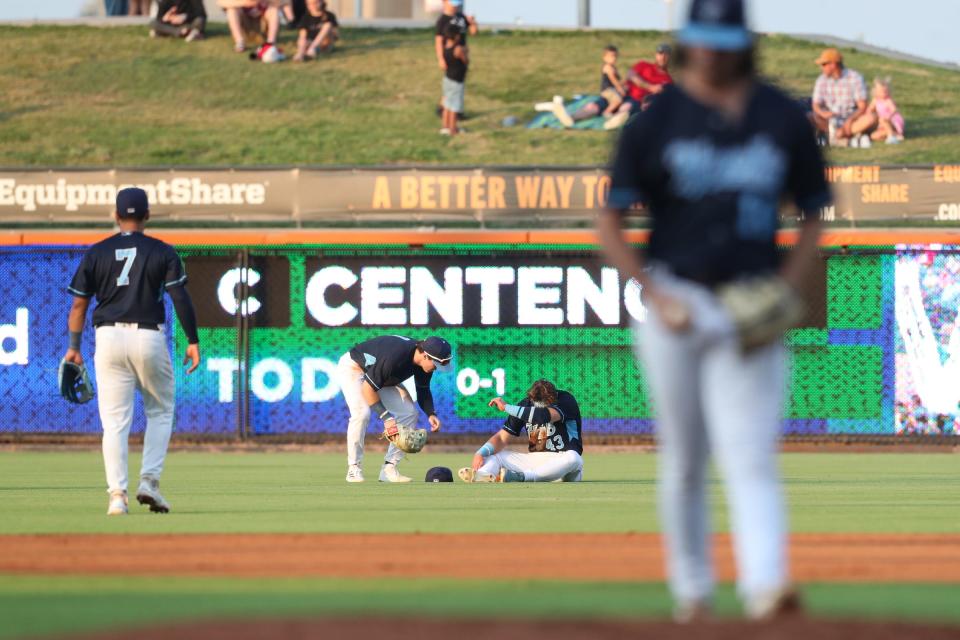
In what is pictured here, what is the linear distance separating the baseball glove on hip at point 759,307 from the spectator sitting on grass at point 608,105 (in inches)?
1009

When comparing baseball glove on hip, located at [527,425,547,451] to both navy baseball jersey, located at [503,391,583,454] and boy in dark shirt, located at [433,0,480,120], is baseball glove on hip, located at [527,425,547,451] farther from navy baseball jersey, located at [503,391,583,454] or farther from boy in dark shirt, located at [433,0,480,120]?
boy in dark shirt, located at [433,0,480,120]

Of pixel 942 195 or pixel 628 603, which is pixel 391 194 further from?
pixel 628 603

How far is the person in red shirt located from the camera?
30.5 meters

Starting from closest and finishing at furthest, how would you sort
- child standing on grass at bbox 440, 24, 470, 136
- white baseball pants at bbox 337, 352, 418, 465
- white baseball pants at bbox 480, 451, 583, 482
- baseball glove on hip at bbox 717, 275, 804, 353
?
baseball glove on hip at bbox 717, 275, 804, 353 < white baseball pants at bbox 337, 352, 418, 465 < white baseball pants at bbox 480, 451, 583, 482 < child standing on grass at bbox 440, 24, 470, 136

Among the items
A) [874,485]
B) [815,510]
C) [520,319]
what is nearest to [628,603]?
[815,510]

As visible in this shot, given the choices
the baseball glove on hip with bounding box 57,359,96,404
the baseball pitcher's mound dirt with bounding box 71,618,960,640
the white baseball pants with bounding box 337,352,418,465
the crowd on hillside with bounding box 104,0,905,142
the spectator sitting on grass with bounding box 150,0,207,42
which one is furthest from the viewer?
the spectator sitting on grass with bounding box 150,0,207,42

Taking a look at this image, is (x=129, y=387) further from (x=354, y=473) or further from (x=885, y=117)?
(x=885, y=117)

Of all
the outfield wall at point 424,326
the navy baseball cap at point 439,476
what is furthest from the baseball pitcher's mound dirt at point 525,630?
the outfield wall at point 424,326

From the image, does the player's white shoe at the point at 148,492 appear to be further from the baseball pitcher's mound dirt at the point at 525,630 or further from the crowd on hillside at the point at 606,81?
the crowd on hillside at the point at 606,81

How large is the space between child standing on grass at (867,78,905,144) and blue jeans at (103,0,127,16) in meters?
20.5

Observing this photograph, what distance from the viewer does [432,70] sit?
37.8 m

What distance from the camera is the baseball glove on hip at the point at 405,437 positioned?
15633 millimetres

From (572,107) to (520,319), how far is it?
38.1 feet

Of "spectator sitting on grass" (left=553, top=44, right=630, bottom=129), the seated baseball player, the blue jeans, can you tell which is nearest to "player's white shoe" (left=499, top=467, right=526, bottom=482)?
the seated baseball player
